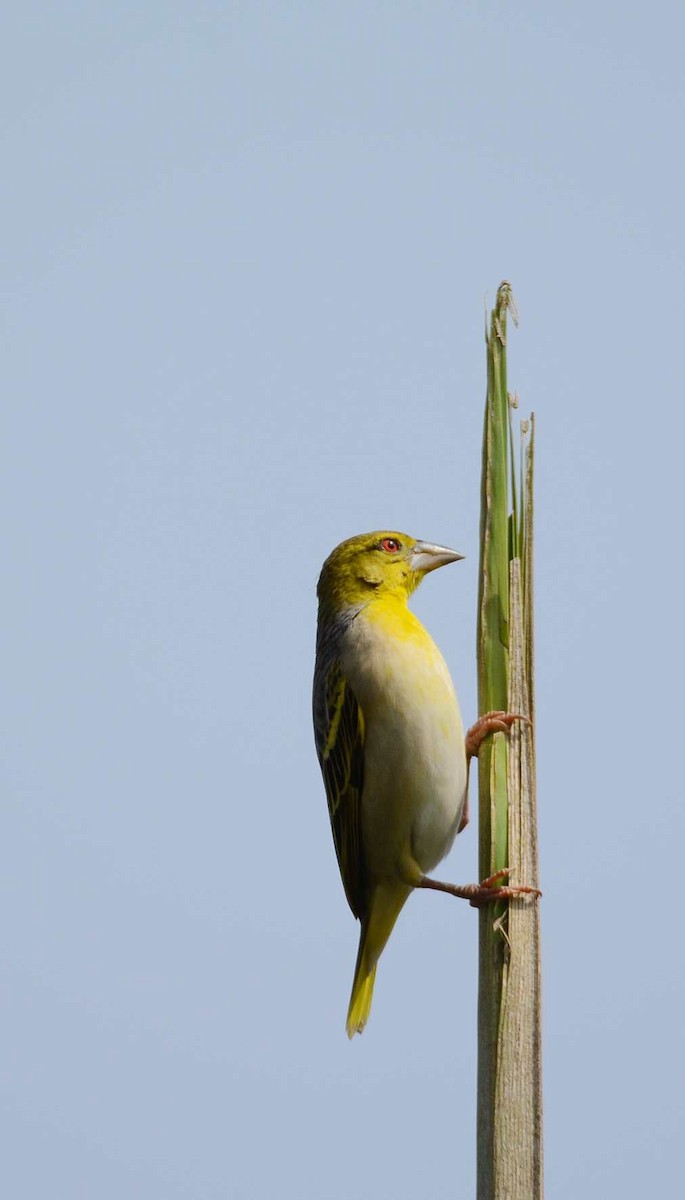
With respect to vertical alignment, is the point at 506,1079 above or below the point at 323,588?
below

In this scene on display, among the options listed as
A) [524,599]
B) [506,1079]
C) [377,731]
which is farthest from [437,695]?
[506,1079]

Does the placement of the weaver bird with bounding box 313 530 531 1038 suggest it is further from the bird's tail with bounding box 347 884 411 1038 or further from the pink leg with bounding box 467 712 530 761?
the pink leg with bounding box 467 712 530 761

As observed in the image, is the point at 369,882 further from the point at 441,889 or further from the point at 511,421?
the point at 511,421

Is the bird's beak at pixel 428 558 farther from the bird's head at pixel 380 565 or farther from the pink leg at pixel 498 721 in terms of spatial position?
the pink leg at pixel 498 721

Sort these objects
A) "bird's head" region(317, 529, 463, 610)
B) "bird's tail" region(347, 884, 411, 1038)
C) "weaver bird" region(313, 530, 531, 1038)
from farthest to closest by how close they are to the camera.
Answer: "bird's head" region(317, 529, 463, 610) < "bird's tail" region(347, 884, 411, 1038) < "weaver bird" region(313, 530, 531, 1038)

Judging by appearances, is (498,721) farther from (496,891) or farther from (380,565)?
(380,565)

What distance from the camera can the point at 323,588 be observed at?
6.39 meters

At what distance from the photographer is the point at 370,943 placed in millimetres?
6105

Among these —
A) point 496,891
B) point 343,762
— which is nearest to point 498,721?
point 496,891

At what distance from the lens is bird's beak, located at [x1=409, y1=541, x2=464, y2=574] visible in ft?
20.5

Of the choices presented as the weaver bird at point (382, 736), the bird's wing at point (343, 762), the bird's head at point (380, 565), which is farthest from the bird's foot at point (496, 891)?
the bird's head at point (380, 565)

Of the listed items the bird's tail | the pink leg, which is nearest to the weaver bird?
the bird's tail

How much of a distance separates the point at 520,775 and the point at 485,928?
1.49 feet

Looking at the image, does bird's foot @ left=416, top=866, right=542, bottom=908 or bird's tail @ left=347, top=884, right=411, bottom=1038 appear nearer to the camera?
bird's foot @ left=416, top=866, right=542, bottom=908
